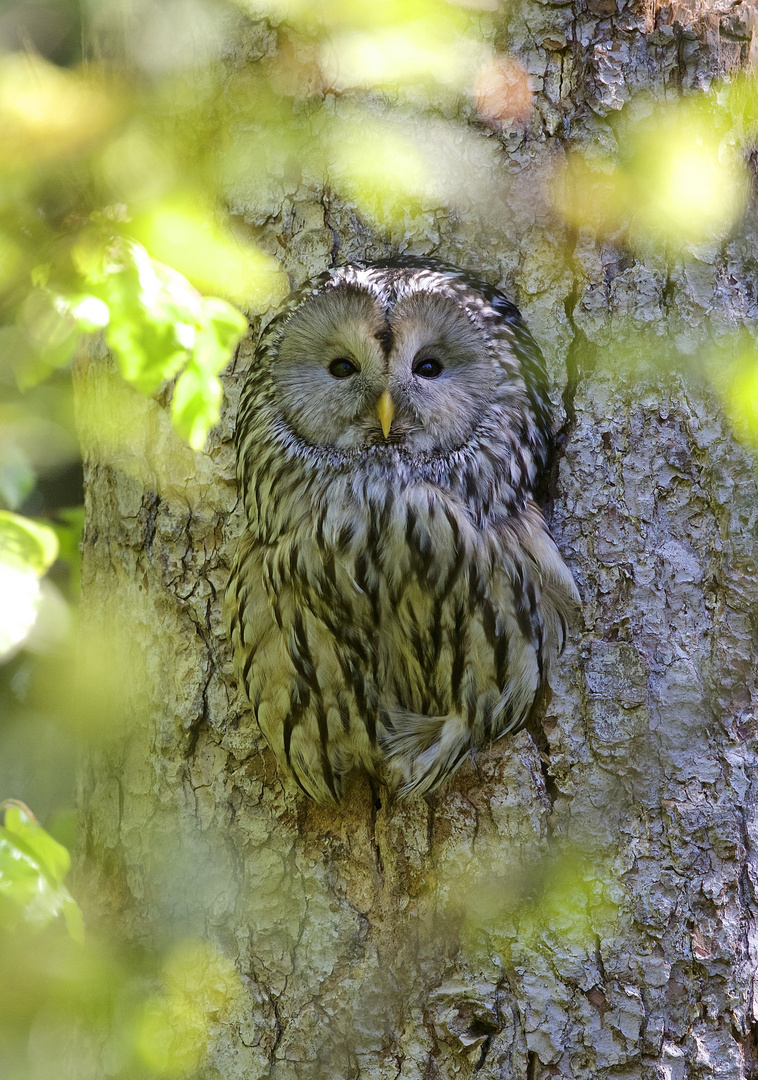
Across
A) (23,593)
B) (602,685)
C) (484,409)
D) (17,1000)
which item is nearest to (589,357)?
(484,409)

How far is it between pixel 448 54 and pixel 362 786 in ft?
4.94

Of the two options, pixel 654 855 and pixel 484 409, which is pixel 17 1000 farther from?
pixel 484 409

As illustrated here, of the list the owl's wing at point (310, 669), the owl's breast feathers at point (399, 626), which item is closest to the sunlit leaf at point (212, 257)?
the owl's breast feathers at point (399, 626)

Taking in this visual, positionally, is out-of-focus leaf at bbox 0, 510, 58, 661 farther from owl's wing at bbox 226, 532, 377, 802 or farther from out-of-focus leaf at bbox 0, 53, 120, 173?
out-of-focus leaf at bbox 0, 53, 120, 173

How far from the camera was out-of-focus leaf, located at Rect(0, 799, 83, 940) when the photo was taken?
1.66 meters

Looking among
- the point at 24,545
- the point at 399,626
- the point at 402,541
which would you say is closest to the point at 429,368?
the point at 402,541

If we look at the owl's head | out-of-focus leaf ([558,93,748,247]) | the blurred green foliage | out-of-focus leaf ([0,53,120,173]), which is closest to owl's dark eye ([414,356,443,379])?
the owl's head

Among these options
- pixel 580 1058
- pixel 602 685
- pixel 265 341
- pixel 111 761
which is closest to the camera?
pixel 580 1058

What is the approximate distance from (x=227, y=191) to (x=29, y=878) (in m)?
1.46

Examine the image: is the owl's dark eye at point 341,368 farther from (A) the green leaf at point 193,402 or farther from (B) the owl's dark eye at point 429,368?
(A) the green leaf at point 193,402

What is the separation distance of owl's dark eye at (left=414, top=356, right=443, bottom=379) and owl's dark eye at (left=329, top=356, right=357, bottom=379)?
13 cm

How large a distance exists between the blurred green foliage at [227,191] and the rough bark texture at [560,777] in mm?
40

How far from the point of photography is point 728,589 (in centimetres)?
188

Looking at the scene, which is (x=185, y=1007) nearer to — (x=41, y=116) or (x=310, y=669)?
(x=310, y=669)
